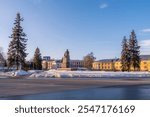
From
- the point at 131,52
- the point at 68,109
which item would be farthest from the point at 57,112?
the point at 131,52

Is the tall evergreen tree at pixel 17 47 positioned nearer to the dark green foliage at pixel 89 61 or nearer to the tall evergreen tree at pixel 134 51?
the tall evergreen tree at pixel 134 51

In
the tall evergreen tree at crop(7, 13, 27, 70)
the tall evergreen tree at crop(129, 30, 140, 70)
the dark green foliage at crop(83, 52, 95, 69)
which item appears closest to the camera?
the tall evergreen tree at crop(7, 13, 27, 70)

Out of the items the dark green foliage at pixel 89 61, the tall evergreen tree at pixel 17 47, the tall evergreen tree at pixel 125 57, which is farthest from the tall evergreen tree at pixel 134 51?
the dark green foliage at pixel 89 61

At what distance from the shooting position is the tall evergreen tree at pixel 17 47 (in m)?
66.0

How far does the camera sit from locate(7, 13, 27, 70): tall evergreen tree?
2597 inches

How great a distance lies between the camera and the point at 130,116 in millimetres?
10156

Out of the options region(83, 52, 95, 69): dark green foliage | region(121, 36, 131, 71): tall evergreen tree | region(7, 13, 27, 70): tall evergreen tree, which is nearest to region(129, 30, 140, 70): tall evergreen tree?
region(121, 36, 131, 71): tall evergreen tree

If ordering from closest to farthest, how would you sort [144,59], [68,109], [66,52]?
[68,109]
[66,52]
[144,59]

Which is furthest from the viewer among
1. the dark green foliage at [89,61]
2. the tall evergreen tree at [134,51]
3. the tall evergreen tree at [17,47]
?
the dark green foliage at [89,61]

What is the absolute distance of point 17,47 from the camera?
66.6 m

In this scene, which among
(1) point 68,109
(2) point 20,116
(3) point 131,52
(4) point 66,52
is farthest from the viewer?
(3) point 131,52

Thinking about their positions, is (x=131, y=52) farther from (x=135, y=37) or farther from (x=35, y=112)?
(x=35, y=112)

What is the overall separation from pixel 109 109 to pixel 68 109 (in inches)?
56.0

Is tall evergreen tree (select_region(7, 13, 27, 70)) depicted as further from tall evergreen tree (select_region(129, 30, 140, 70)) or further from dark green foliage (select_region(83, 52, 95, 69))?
dark green foliage (select_region(83, 52, 95, 69))
